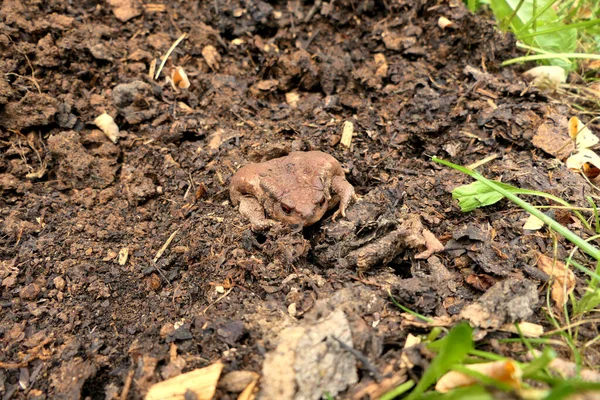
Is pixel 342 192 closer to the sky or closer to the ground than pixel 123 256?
closer to the sky

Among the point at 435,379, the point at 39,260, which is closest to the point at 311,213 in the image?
the point at 435,379

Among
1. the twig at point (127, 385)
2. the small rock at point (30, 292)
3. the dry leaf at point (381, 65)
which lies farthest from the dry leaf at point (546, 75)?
the small rock at point (30, 292)

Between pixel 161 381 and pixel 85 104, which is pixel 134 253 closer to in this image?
pixel 161 381

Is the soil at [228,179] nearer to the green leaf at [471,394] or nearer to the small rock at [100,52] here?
the small rock at [100,52]

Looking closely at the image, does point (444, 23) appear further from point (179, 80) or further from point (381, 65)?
point (179, 80)

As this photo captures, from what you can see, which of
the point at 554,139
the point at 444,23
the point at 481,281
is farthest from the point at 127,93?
the point at 554,139

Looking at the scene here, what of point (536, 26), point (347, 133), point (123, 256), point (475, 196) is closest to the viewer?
point (475, 196)
